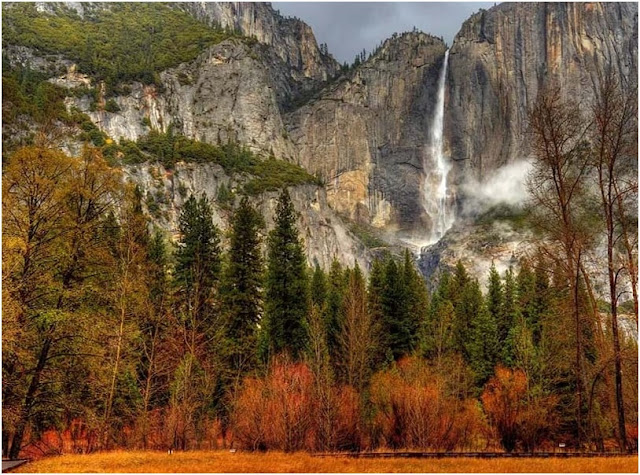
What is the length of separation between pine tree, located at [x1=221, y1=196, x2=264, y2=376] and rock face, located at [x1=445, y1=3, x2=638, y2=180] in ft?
448

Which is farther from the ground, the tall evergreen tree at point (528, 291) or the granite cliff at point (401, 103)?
the granite cliff at point (401, 103)

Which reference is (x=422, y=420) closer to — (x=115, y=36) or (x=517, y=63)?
(x=115, y=36)

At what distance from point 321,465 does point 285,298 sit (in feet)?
67.8

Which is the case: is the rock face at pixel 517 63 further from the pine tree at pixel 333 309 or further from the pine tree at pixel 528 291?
the pine tree at pixel 333 309

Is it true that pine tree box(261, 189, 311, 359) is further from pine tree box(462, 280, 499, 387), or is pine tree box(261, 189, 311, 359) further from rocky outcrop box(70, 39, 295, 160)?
rocky outcrop box(70, 39, 295, 160)

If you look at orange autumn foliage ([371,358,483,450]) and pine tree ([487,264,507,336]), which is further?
pine tree ([487,264,507,336])

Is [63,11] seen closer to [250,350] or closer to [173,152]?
[173,152]

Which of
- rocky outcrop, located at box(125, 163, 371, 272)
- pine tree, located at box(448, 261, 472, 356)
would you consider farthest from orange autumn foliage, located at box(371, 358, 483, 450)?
rocky outcrop, located at box(125, 163, 371, 272)

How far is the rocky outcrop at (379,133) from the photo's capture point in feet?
556

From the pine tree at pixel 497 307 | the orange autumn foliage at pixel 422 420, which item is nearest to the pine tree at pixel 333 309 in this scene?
the orange autumn foliage at pixel 422 420

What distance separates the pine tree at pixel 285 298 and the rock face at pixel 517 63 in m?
135

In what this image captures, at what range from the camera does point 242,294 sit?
3394cm

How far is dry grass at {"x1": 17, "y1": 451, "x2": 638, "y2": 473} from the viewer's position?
14.9 metres

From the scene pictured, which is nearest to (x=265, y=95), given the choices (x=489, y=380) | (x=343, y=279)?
(x=343, y=279)
